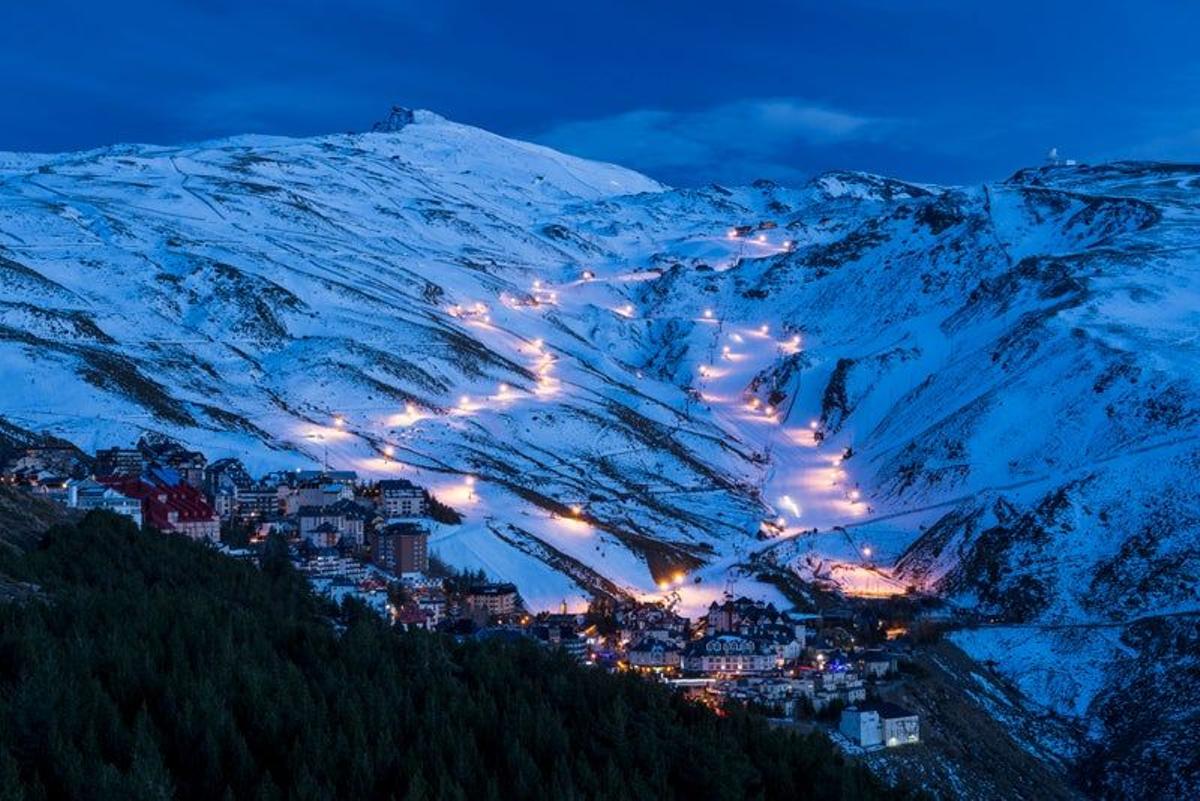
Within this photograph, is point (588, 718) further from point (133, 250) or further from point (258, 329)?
point (133, 250)

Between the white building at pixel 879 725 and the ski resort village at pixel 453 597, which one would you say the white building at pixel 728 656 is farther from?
the white building at pixel 879 725

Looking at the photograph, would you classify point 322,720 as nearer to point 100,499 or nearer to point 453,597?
point 453,597

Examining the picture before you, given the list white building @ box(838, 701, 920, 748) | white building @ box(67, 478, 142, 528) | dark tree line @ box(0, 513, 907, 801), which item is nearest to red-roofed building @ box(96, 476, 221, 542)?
white building @ box(67, 478, 142, 528)

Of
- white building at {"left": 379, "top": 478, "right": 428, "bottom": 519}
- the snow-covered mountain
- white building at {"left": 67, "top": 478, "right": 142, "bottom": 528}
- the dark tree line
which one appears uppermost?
the snow-covered mountain

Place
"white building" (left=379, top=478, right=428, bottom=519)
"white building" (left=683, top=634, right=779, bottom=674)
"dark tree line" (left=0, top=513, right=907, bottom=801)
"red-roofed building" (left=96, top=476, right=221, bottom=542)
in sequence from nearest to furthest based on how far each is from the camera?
1. "dark tree line" (left=0, top=513, right=907, bottom=801)
2. "white building" (left=683, top=634, right=779, bottom=674)
3. "red-roofed building" (left=96, top=476, right=221, bottom=542)
4. "white building" (left=379, top=478, right=428, bottom=519)

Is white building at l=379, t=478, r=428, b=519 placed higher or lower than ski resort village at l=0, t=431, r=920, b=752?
higher

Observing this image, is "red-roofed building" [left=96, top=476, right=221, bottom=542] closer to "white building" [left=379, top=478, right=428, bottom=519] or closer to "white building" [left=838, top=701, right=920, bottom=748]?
"white building" [left=379, top=478, right=428, bottom=519]

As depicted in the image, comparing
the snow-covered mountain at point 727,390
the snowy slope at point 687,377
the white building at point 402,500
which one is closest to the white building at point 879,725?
the snow-covered mountain at point 727,390
